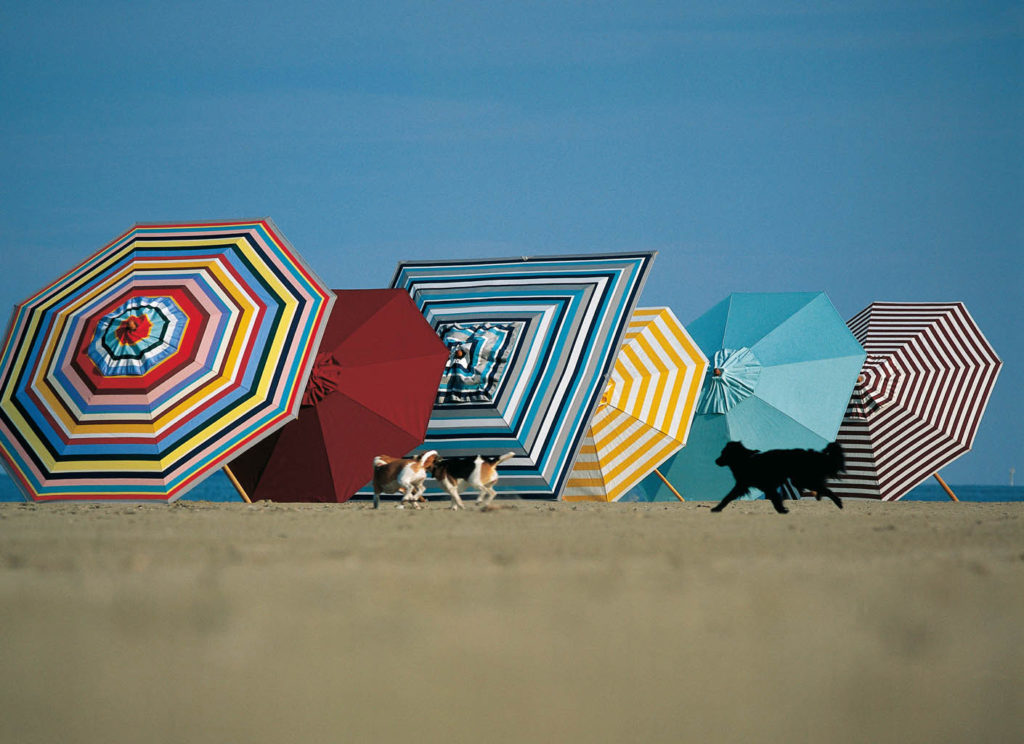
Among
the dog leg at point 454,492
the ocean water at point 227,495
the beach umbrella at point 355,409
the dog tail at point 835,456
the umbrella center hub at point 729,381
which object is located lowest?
the dog tail at point 835,456

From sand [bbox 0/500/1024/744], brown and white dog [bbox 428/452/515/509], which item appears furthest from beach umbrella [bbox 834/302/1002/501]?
sand [bbox 0/500/1024/744]

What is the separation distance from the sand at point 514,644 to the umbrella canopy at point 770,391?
6936 millimetres

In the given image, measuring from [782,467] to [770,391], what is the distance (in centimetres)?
450

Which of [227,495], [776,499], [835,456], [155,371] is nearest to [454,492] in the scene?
[776,499]

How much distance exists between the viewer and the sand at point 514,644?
237cm

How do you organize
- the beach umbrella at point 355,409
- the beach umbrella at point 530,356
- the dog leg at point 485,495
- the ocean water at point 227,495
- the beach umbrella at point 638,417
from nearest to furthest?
the dog leg at point 485,495 < the beach umbrella at point 355,409 < the beach umbrella at point 530,356 < the beach umbrella at point 638,417 < the ocean water at point 227,495

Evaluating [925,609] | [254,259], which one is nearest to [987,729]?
[925,609]

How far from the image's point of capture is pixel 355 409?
9.02 metres

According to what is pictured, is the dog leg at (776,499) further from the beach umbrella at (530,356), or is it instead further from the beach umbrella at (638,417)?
the beach umbrella at (638,417)

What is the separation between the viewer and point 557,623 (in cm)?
309

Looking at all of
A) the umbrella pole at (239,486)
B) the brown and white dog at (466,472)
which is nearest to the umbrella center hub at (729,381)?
the brown and white dog at (466,472)

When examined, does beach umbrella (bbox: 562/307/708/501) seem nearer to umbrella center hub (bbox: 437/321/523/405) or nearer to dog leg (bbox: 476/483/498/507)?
umbrella center hub (bbox: 437/321/523/405)

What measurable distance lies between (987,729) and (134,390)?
278 inches

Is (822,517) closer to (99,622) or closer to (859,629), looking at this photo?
(859,629)
